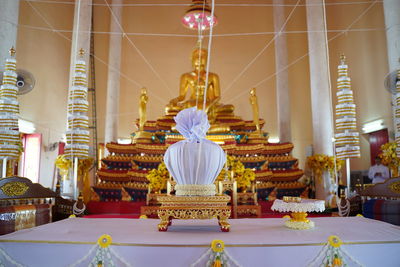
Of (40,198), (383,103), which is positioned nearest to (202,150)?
(40,198)

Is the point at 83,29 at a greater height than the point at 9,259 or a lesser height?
greater

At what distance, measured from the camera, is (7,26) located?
6.18m

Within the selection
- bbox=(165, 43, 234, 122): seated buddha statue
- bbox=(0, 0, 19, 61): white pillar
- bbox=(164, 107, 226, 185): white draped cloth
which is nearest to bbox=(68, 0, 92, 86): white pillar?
bbox=(0, 0, 19, 61): white pillar


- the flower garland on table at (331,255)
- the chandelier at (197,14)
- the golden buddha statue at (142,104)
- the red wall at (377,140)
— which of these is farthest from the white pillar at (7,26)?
the red wall at (377,140)

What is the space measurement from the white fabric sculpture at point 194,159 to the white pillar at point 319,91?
16.4 ft

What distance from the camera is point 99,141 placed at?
1307 centimetres

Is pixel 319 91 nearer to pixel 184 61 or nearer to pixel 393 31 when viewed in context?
pixel 393 31

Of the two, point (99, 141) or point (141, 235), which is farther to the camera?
point (99, 141)

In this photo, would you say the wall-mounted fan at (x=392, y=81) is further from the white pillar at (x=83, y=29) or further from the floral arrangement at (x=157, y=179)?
the white pillar at (x=83, y=29)

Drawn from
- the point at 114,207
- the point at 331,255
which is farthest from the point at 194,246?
the point at 114,207

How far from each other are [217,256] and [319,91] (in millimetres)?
6360

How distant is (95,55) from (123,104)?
2186 mm

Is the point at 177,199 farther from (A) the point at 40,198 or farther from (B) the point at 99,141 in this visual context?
(B) the point at 99,141

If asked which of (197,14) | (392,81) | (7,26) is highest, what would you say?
(197,14)
